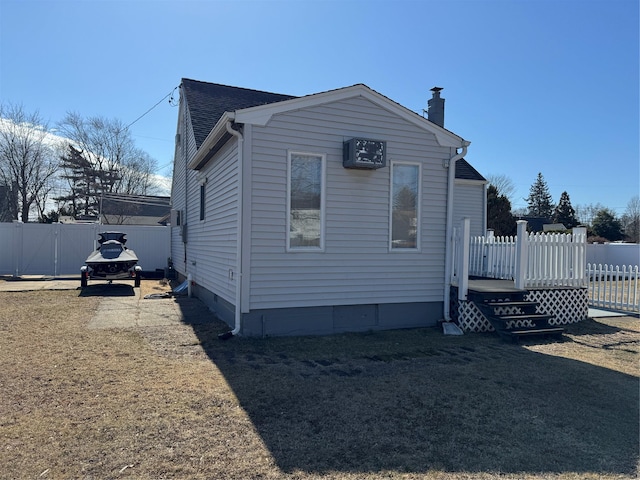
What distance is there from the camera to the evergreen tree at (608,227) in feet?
116

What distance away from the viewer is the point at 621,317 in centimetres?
963

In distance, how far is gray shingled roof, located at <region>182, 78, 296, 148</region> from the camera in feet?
36.7

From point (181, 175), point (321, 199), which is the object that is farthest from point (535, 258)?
point (181, 175)

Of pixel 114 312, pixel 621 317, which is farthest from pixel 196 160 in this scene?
pixel 621 317

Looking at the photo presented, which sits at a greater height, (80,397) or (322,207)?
(322,207)

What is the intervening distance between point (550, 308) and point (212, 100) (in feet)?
32.6

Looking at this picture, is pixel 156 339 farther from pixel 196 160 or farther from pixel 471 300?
pixel 471 300

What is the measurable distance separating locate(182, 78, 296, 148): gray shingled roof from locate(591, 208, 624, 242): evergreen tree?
3314 centimetres

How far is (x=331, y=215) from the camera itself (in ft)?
23.8

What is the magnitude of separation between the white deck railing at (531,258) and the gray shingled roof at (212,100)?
673cm

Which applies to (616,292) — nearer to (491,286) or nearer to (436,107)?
(491,286)

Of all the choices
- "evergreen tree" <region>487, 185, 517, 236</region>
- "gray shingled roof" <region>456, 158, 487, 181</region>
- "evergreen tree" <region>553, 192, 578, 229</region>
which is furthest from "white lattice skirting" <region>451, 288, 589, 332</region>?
"evergreen tree" <region>553, 192, 578, 229</region>

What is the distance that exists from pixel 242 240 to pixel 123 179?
32273 millimetres

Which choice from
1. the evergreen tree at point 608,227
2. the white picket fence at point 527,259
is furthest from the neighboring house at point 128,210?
the evergreen tree at point 608,227
